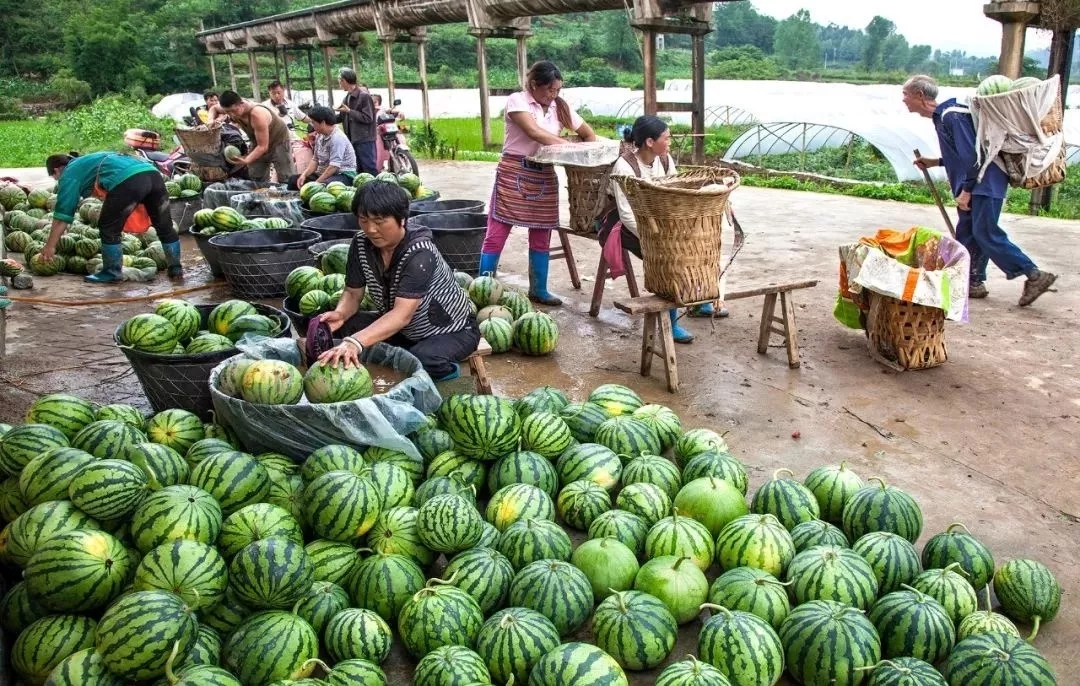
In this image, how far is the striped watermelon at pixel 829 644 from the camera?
2328 mm

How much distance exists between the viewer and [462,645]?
2455mm

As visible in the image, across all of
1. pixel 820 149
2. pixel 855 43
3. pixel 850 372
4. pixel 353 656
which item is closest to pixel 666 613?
pixel 353 656

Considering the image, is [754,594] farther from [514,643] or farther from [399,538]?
[399,538]

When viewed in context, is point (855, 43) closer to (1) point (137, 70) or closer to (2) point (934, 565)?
(1) point (137, 70)

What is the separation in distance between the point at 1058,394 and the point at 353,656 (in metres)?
3.98

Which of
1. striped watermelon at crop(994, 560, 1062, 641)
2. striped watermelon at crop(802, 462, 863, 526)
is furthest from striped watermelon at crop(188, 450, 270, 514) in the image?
striped watermelon at crop(994, 560, 1062, 641)

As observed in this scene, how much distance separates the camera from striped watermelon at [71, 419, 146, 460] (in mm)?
3055

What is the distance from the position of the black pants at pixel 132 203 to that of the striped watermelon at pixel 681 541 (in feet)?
18.7

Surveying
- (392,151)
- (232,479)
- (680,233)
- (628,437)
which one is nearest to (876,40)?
(392,151)

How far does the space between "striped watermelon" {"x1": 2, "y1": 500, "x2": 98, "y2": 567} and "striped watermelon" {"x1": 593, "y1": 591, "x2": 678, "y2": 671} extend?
1.66 m

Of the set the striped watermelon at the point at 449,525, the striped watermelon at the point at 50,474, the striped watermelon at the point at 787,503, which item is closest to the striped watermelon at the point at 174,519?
the striped watermelon at the point at 50,474

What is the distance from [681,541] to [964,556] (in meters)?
0.94

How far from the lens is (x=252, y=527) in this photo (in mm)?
2777

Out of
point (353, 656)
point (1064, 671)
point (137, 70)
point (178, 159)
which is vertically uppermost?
point (137, 70)
